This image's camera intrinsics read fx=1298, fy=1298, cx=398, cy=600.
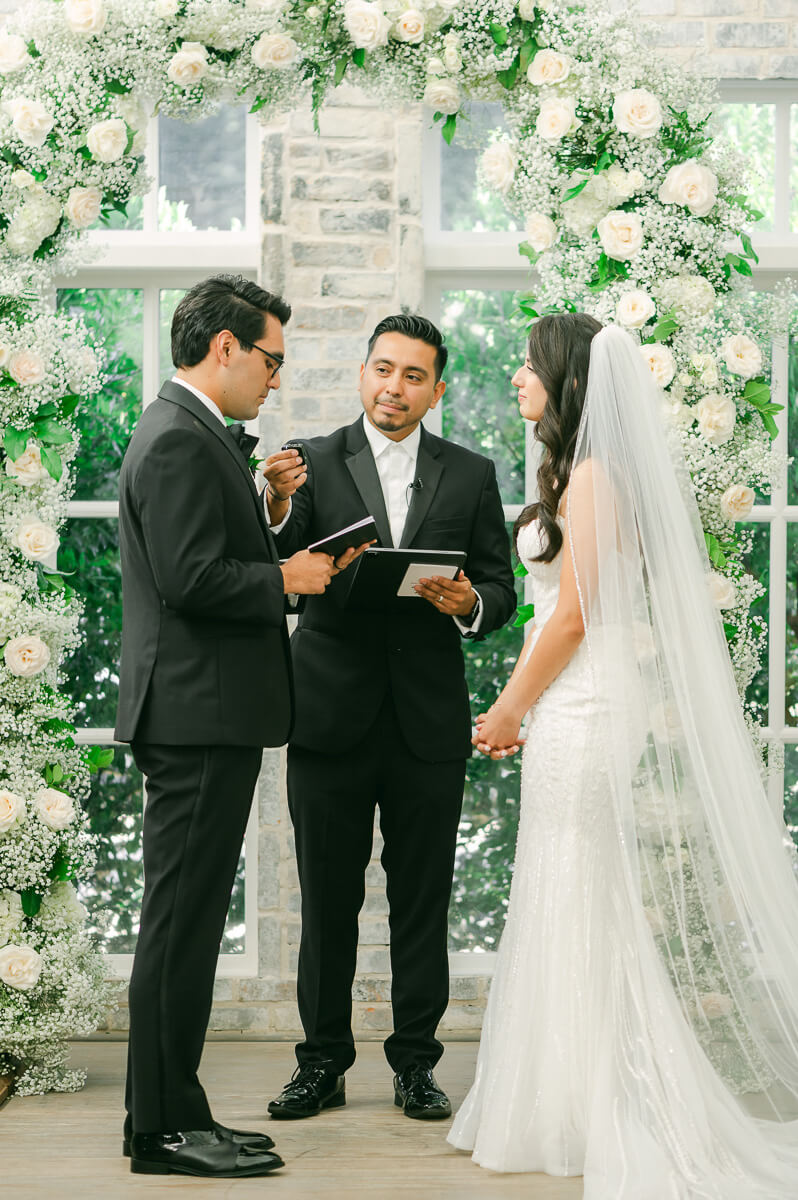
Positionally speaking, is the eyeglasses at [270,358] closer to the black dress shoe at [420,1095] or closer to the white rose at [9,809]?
the white rose at [9,809]

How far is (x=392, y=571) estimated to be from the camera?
10.1 feet

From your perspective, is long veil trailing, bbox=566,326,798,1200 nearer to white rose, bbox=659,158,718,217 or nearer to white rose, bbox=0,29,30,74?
white rose, bbox=659,158,718,217

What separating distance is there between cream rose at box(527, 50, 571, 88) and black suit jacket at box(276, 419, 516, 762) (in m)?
1.00

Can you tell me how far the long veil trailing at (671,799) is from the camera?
2830mm

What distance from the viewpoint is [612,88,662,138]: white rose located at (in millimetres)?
3348

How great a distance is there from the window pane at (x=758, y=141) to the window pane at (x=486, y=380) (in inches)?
35.6

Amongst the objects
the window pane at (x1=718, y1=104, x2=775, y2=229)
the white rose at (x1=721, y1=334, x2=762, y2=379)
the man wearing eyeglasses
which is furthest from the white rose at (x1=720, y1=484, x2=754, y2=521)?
the window pane at (x1=718, y1=104, x2=775, y2=229)

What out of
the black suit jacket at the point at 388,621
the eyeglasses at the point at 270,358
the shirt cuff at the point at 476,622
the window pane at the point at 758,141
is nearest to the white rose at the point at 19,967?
the black suit jacket at the point at 388,621

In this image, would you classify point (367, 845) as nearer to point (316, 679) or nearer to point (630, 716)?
point (316, 679)

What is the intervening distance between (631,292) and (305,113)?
4.63ft

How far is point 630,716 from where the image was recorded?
294 centimetres

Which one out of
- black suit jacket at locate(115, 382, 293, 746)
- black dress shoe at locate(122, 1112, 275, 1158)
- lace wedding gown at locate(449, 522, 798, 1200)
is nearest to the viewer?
lace wedding gown at locate(449, 522, 798, 1200)

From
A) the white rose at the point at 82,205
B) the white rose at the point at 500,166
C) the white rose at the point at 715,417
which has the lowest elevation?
the white rose at the point at 715,417

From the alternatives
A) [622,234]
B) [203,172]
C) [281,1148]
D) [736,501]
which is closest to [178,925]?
[281,1148]
